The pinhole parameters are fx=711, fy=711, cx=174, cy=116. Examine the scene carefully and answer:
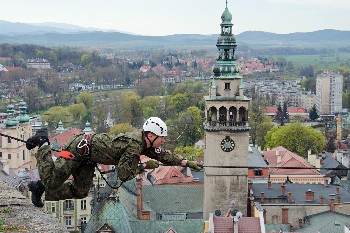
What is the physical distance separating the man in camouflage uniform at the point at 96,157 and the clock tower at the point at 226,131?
2189cm

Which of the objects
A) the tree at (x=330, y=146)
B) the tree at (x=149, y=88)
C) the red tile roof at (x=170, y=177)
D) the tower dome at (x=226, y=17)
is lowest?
the tree at (x=330, y=146)

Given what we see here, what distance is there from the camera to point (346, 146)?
7312cm

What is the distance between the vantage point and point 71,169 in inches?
315

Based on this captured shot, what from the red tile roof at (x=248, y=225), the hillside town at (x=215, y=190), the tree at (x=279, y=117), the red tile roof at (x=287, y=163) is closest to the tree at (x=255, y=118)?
the tree at (x=279, y=117)

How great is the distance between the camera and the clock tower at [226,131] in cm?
3016

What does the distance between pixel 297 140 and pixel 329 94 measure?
222ft

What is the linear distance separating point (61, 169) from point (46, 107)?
95.0 meters

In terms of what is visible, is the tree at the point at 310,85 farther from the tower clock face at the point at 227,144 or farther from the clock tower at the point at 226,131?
the tower clock face at the point at 227,144

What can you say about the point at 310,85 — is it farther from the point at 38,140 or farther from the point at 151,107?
the point at 38,140

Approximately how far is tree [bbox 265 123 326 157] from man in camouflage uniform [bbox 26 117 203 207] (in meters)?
Result: 57.4

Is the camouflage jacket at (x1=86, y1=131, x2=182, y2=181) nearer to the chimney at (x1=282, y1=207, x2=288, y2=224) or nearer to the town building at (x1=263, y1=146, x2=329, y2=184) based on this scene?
the chimney at (x1=282, y1=207, x2=288, y2=224)

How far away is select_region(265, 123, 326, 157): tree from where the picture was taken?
65000 millimetres

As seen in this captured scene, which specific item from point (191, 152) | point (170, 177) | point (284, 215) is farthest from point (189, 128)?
point (284, 215)

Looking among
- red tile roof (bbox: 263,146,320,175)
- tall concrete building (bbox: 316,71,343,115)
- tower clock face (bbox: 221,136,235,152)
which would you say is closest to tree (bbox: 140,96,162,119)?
red tile roof (bbox: 263,146,320,175)
